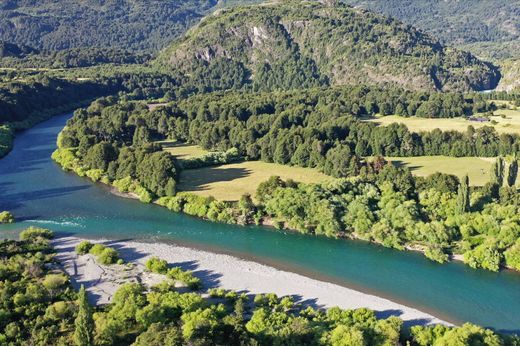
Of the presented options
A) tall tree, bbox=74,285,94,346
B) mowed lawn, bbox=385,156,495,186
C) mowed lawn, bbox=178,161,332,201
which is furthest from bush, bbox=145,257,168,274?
mowed lawn, bbox=385,156,495,186

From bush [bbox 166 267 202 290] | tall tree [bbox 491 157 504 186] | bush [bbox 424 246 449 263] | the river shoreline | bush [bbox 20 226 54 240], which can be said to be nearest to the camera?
bush [bbox 166 267 202 290]

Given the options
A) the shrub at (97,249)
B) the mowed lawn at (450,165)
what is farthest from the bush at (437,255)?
the shrub at (97,249)

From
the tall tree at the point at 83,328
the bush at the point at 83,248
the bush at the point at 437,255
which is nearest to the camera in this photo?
the tall tree at the point at 83,328

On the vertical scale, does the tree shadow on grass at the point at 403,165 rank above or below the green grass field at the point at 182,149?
below

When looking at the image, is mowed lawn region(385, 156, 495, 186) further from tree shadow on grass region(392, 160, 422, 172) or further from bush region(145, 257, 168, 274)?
bush region(145, 257, 168, 274)

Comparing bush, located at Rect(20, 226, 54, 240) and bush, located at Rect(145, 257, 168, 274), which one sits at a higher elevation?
bush, located at Rect(20, 226, 54, 240)

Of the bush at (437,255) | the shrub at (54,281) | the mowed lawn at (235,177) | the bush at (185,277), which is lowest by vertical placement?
the bush at (437,255)

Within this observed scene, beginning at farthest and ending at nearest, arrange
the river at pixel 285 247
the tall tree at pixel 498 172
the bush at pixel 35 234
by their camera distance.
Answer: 1. the tall tree at pixel 498 172
2. the bush at pixel 35 234
3. the river at pixel 285 247

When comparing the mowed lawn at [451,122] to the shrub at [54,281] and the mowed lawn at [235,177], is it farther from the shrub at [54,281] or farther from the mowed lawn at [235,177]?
the shrub at [54,281]
